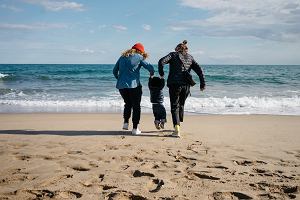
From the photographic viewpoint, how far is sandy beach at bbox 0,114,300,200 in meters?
3.28

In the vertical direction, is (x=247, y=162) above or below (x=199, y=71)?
→ below

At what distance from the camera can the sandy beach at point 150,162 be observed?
328 centimetres

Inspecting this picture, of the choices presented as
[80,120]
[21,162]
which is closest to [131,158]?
[21,162]

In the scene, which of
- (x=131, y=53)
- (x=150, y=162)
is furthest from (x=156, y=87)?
(x=150, y=162)

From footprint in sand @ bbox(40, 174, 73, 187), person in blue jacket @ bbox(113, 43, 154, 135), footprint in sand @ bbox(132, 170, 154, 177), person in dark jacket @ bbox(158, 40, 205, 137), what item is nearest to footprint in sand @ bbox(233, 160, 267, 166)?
footprint in sand @ bbox(132, 170, 154, 177)

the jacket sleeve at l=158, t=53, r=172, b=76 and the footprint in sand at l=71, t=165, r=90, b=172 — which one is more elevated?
the jacket sleeve at l=158, t=53, r=172, b=76

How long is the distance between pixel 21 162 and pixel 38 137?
1772 mm

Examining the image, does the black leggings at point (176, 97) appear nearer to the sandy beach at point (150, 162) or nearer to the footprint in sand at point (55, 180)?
the sandy beach at point (150, 162)

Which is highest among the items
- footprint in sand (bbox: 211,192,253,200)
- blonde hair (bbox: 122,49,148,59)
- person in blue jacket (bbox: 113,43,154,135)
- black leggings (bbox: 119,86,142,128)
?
blonde hair (bbox: 122,49,148,59)

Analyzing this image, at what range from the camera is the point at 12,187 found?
11.0 ft

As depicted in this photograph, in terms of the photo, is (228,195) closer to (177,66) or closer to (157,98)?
(177,66)

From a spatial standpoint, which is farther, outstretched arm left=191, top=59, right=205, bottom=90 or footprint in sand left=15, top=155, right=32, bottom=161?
outstretched arm left=191, top=59, right=205, bottom=90

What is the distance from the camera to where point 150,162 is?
168 inches

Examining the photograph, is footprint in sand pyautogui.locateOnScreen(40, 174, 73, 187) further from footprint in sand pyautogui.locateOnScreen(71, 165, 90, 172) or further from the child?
the child
